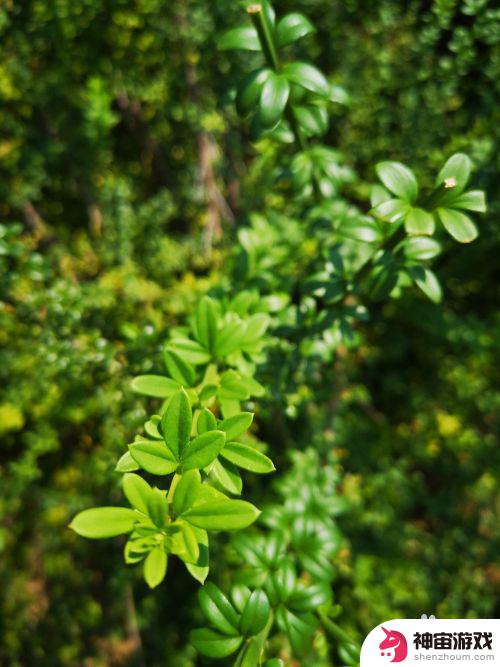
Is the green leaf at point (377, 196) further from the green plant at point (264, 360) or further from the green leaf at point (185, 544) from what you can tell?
the green leaf at point (185, 544)

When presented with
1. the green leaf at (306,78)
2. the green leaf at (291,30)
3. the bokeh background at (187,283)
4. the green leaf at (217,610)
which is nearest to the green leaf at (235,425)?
the green leaf at (217,610)

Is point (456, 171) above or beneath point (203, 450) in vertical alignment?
above

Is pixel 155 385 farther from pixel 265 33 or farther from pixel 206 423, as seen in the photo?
pixel 265 33

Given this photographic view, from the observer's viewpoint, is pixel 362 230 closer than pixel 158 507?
No

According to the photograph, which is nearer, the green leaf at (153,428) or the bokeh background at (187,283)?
the green leaf at (153,428)

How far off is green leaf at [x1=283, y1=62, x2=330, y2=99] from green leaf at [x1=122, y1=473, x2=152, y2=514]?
35.2 inches

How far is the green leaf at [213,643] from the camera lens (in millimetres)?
938

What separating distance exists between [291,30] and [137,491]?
3.36 feet

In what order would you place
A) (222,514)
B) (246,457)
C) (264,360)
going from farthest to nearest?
(264,360) < (246,457) < (222,514)

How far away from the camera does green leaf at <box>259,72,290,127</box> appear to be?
39.6 inches

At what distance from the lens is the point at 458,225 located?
94 centimetres

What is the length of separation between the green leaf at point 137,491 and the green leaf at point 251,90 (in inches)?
32.1

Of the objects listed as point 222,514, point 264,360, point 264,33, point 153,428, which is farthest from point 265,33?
point 222,514

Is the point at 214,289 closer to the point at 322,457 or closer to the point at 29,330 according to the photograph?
the point at 29,330
